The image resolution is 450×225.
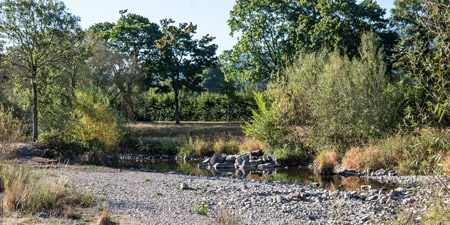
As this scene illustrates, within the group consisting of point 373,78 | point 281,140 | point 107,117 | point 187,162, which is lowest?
point 187,162

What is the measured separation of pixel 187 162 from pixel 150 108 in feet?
61.4

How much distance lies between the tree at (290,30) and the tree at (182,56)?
305 centimetres

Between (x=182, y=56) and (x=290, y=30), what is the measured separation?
1077 centimetres

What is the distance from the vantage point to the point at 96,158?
1554 cm

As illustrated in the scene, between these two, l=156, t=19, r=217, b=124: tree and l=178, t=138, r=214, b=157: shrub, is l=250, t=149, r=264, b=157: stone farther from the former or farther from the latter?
l=156, t=19, r=217, b=124: tree

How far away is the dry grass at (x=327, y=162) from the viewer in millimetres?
16375

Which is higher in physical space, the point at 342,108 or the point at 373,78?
the point at 373,78

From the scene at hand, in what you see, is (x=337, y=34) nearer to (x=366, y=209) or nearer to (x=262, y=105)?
(x=262, y=105)

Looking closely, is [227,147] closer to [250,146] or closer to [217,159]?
[250,146]

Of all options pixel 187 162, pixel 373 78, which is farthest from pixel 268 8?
pixel 187 162

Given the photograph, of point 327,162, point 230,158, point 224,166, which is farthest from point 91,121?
point 327,162

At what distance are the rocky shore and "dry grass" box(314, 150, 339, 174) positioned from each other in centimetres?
418

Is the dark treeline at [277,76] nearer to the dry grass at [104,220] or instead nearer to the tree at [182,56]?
the tree at [182,56]

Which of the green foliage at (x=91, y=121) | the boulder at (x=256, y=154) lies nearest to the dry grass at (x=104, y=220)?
the green foliage at (x=91, y=121)
